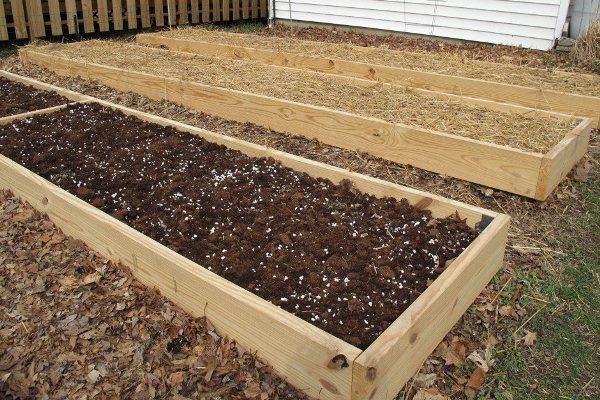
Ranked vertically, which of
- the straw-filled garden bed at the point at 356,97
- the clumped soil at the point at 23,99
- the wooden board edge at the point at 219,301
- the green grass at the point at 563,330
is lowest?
the green grass at the point at 563,330

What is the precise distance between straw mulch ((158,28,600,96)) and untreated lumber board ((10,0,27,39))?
2843mm

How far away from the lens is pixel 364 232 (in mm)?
3252

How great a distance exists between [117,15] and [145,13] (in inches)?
26.2

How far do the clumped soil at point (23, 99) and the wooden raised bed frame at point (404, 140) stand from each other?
3.63ft

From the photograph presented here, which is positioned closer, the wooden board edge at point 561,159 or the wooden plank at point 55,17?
the wooden board edge at point 561,159

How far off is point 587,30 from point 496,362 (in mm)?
6617

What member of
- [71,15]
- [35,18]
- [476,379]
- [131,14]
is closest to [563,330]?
[476,379]

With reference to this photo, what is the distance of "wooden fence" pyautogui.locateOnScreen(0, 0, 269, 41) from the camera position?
899cm

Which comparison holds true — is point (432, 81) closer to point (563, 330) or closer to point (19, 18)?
point (563, 330)

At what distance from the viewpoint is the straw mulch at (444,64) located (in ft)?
19.6

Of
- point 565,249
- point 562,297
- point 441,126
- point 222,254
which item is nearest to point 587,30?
point 441,126

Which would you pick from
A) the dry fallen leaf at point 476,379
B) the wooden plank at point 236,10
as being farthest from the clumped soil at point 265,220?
the wooden plank at point 236,10

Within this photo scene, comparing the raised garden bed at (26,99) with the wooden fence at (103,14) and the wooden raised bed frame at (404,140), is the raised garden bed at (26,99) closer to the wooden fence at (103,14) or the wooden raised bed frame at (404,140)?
the wooden raised bed frame at (404,140)

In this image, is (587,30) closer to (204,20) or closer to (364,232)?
(364,232)
